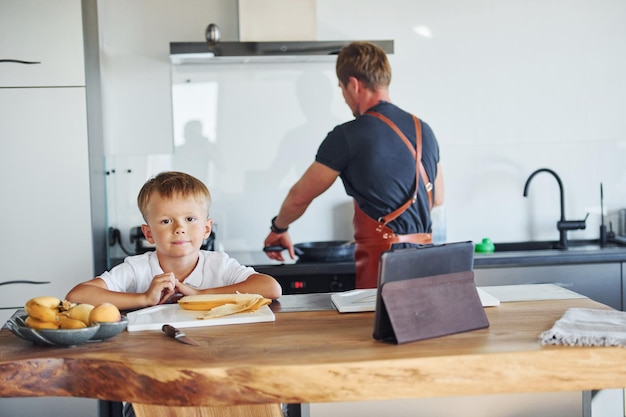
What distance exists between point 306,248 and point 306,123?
29.4 inches

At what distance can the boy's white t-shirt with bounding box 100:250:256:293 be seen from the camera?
2205 mm

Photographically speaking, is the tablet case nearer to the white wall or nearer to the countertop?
the countertop

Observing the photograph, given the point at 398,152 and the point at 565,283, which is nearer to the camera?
the point at 398,152

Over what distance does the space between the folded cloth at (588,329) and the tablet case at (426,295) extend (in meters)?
0.16

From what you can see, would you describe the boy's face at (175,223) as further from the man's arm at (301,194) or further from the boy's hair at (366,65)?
the boy's hair at (366,65)

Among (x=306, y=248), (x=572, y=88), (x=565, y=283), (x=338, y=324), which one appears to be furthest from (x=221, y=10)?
(x=338, y=324)

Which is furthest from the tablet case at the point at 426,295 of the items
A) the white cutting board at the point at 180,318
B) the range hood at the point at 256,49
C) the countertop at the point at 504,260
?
the range hood at the point at 256,49

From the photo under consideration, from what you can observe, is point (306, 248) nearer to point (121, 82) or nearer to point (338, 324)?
point (121, 82)

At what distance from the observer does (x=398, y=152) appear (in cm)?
281

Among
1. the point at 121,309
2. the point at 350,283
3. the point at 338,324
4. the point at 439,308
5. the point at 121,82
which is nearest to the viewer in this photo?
the point at 439,308

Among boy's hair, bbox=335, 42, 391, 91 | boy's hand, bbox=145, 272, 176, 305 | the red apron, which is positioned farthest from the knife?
boy's hair, bbox=335, 42, 391, 91

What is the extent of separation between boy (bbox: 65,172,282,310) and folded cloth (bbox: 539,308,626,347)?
77 centimetres

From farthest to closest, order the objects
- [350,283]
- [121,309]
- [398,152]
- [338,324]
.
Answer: [350,283], [398,152], [121,309], [338,324]

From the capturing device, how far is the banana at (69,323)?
1598 millimetres
